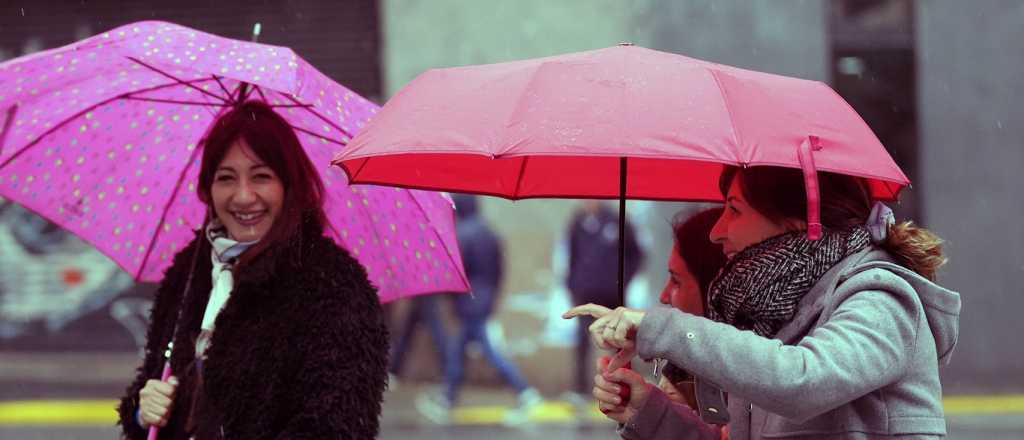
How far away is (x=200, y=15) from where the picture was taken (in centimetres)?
1329

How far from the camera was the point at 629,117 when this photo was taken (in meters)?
2.51

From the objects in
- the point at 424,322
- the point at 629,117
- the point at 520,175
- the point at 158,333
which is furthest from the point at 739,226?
the point at 424,322

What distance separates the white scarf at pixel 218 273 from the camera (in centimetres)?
327

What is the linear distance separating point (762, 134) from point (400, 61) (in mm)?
10367

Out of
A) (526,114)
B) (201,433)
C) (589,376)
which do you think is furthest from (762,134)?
(589,376)

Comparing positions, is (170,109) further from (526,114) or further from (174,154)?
(526,114)

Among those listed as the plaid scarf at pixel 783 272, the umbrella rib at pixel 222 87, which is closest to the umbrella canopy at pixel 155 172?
the umbrella rib at pixel 222 87

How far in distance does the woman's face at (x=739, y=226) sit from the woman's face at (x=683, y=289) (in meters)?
0.48

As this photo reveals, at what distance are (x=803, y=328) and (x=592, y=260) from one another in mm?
8615

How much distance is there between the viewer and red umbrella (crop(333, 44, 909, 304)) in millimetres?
2478

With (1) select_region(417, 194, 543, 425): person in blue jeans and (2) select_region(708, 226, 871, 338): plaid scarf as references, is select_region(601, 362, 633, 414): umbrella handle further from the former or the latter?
(1) select_region(417, 194, 543, 425): person in blue jeans

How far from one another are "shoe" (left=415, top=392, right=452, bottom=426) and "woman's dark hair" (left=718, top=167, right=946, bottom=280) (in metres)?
8.14

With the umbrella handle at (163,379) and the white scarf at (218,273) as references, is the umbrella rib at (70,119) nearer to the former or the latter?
the white scarf at (218,273)

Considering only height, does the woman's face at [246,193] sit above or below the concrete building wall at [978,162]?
above
